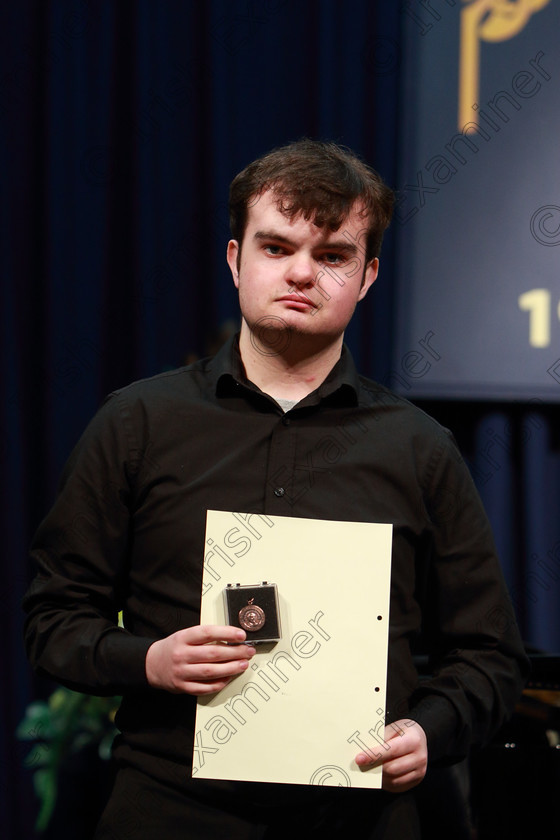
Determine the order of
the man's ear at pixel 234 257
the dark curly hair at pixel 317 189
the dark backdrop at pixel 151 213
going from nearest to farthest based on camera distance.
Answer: the dark curly hair at pixel 317 189
the man's ear at pixel 234 257
the dark backdrop at pixel 151 213

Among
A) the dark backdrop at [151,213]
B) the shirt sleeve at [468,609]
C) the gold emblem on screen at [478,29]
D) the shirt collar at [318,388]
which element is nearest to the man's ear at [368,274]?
the shirt collar at [318,388]

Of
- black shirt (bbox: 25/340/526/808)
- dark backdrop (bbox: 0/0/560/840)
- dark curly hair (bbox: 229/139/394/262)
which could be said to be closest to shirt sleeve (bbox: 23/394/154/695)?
black shirt (bbox: 25/340/526/808)

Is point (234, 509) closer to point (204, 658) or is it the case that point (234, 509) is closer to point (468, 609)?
point (204, 658)

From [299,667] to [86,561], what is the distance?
0.35m

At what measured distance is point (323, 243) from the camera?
1.32 meters

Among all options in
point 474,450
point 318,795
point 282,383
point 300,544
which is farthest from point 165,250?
point 318,795

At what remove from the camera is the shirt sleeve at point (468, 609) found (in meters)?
1.30

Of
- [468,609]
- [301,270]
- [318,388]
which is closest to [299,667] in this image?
[468,609]

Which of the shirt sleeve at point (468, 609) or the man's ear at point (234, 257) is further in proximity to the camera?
the man's ear at point (234, 257)

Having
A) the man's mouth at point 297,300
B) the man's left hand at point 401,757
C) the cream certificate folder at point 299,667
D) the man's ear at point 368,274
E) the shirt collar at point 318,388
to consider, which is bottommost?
the man's left hand at point 401,757

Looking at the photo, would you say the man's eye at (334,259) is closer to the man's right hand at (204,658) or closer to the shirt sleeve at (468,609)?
the shirt sleeve at (468,609)

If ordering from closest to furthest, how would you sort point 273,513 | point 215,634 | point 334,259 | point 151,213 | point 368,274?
point 215,634
point 273,513
point 334,259
point 368,274
point 151,213

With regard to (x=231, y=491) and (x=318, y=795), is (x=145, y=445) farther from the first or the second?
(x=318, y=795)

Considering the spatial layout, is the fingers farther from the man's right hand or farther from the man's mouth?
the man's mouth
